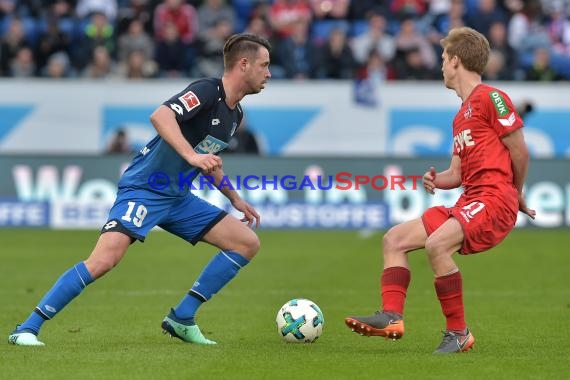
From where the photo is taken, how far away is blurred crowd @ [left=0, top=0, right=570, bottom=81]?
2320 centimetres

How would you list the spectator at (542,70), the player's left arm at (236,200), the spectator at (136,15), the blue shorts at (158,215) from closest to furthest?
the blue shorts at (158,215)
the player's left arm at (236,200)
the spectator at (542,70)
the spectator at (136,15)

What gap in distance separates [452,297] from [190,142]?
216 cm

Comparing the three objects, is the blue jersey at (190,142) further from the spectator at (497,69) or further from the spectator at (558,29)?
the spectator at (558,29)

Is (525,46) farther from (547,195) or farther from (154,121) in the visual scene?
(154,121)

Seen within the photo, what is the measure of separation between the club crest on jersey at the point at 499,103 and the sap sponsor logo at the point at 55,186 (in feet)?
41.5

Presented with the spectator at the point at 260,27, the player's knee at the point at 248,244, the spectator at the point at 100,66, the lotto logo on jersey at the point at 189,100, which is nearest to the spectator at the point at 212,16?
the spectator at the point at 260,27

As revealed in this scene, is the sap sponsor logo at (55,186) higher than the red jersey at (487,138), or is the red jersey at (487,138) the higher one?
the sap sponsor logo at (55,186)

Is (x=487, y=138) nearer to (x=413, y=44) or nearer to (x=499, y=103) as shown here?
(x=499, y=103)

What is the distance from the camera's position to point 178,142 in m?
8.49

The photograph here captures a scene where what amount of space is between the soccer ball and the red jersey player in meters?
0.87

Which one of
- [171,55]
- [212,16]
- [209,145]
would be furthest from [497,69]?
[209,145]

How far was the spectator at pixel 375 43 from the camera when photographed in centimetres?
2353

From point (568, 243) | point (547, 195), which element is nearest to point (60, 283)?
point (568, 243)

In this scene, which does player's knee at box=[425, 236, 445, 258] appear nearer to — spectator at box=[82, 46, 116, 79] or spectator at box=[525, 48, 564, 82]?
spectator at box=[525, 48, 564, 82]
